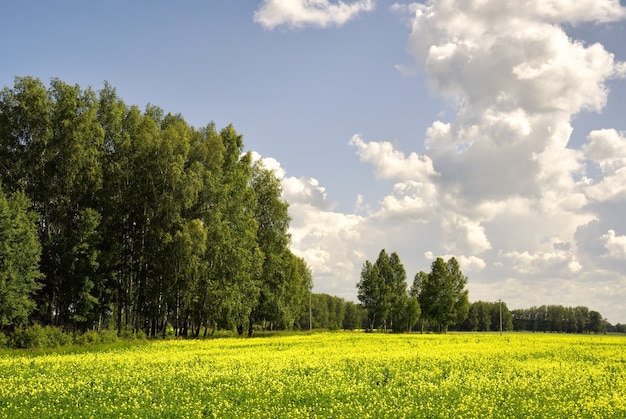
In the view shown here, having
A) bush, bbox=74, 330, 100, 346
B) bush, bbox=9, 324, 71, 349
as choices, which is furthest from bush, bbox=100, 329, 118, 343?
bush, bbox=9, 324, 71, 349

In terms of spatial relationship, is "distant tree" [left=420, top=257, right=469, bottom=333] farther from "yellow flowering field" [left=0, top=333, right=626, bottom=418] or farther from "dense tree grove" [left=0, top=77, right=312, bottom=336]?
"yellow flowering field" [left=0, top=333, right=626, bottom=418]

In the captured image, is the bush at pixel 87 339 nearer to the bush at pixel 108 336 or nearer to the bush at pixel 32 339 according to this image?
the bush at pixel 108 336

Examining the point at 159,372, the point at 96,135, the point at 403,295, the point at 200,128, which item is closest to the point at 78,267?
the point at 96,135

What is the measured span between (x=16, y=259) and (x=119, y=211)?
42.9ft

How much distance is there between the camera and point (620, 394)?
960 inches

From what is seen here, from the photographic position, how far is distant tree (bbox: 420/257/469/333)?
113 meters

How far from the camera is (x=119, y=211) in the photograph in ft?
190

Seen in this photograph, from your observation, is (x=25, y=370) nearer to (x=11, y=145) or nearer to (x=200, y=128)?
(x=11, y=145)

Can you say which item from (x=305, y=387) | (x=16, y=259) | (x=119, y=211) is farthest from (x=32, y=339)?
(x=305, y=387)

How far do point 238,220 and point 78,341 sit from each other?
22.0 metres

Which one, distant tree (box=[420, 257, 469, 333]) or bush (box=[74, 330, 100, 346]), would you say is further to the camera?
distant tree (box=[420, 257, 469, 333])

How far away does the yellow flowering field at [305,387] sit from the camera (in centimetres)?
1964

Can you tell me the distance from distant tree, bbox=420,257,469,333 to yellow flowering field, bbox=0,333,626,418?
7544 centimetres

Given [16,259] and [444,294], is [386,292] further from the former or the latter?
[16,259]
